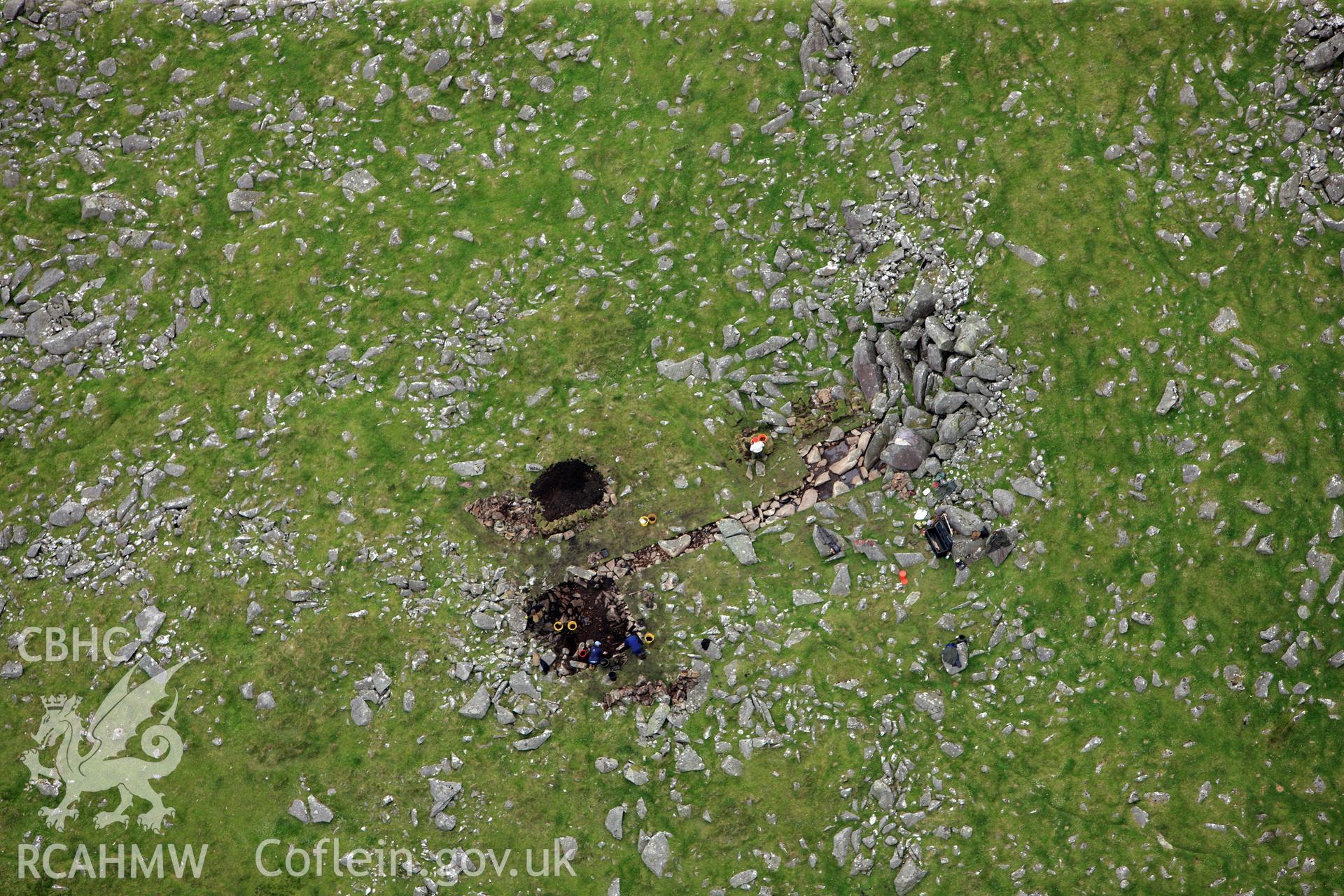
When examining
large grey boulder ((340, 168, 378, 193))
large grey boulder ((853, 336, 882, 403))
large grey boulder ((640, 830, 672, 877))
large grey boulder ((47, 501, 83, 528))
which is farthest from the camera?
large grey boulder ((340, 168, 378, 193))

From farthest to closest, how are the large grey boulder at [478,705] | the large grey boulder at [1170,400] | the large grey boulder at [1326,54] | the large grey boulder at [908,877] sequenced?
1. the large grey boulder at [1326,54]
2. the large grey boulder at [1170,400]
3. the large grey boulder at [478,705]
4. the large grey boulder at [908,877]

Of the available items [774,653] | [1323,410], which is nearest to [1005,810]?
[774,653]

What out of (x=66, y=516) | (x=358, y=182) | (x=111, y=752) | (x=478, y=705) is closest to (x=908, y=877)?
(x=478, y=705)

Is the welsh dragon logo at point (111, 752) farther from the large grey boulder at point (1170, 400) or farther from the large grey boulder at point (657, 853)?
the large grey boulder at point (1170, 400)

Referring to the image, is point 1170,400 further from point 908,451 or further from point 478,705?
point 478,705

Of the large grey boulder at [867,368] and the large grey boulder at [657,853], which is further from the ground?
the large grey boulder at [867,368]

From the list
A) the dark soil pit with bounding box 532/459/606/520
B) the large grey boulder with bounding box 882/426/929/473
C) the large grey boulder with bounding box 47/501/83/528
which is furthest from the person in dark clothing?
the large grey boulder with bounding box 47/501/83/528

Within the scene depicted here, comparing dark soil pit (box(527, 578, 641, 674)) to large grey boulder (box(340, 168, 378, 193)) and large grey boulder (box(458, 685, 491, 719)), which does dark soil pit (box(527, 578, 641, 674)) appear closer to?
large grey boulder (box(458, 685, 491, 719))

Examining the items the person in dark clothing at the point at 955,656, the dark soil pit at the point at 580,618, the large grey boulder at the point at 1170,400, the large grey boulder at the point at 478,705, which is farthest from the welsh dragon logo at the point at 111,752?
the large grey boulder at the point at 1170,400
